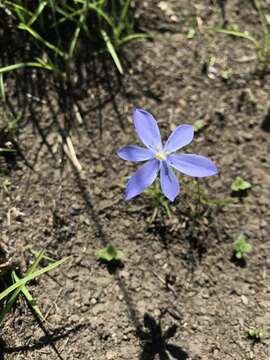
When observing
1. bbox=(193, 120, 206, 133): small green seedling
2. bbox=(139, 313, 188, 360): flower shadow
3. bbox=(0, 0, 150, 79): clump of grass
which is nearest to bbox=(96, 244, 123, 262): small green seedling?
bbox=(139, 313, 188, 360): flower shadow

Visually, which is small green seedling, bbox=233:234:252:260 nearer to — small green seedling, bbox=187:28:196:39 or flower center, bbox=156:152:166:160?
flower center, bbox=156:152:166:160

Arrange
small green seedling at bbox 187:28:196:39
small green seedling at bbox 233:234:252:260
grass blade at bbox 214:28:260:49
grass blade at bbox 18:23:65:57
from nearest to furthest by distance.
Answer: small green seedling at bbox 233:234:252:260, grass blade at bbox 18:23:65:57, grass blade at bbox 214:28:260:49, small green seedling at bbox 187:28:196:39

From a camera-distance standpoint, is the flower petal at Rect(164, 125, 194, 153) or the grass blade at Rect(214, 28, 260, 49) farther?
the grass blade at Rect(214, 28, 260, 49)

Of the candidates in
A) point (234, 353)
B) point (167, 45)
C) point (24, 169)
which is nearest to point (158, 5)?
point (167, 45)

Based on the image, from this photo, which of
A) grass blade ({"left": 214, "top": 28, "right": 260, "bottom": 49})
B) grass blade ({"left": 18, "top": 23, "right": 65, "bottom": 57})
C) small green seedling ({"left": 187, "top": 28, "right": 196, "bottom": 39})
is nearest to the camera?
grass blade ({"left": 18, "top": 23, "right": 65, "bottom": 57})

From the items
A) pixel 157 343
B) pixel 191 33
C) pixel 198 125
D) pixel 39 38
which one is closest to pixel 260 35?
pixel 191 33

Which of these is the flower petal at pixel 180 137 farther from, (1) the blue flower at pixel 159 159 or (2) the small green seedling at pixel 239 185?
(2) the small green seedling at pixel 239 185
